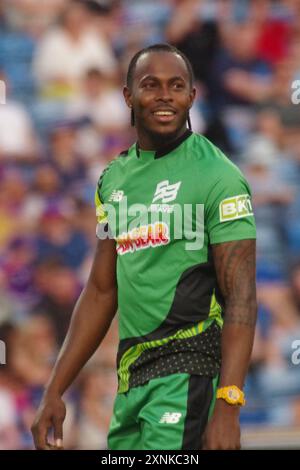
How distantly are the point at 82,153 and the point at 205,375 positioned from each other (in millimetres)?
3885

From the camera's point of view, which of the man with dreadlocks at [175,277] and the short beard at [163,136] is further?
the short beard at [163,136]

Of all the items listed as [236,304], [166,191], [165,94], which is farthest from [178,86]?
[236,304]

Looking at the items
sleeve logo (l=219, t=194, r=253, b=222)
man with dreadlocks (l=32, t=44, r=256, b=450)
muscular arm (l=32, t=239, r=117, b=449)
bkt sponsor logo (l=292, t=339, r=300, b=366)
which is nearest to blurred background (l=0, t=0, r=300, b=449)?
bkt sponsor logo (l=292, t=339, r=300, b=366)

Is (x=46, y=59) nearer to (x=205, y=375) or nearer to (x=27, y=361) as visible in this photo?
(x=27, y=361)

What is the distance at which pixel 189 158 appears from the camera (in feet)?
14.3

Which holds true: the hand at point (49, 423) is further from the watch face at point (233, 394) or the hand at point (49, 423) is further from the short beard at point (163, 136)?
the short beard at point (163, 136)

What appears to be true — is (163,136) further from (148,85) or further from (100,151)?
(100,151)

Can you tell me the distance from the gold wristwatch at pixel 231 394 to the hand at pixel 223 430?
2 centimetres

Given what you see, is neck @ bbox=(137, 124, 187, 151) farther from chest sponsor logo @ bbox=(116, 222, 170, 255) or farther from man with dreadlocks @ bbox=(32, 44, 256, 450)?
chest sponsor logo @ bbox=(116, 222, 170, 255)

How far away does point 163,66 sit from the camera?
4.33m

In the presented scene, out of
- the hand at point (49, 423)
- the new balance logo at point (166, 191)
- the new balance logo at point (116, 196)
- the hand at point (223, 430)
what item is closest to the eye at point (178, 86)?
the new balance logo at point (166, 191)

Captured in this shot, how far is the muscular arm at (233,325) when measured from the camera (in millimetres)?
3941

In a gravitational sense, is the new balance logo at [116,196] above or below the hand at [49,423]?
above

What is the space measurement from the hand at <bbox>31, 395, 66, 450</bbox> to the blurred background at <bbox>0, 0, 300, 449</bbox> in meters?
2.90
